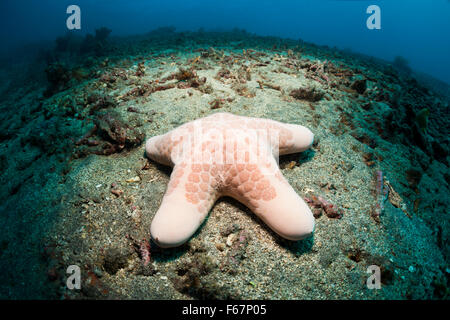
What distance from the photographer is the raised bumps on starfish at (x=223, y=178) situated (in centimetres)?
241

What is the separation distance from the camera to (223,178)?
8.91 feet

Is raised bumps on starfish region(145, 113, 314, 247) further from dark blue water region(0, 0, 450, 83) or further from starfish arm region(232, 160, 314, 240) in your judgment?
dark blue water region(0, 0, 450, 83)

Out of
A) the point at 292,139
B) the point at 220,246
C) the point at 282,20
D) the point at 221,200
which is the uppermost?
the point at 282,20

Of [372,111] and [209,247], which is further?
[372,111]

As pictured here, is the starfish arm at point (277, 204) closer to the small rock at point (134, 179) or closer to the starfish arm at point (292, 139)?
the starfish arm at point (292, 139)

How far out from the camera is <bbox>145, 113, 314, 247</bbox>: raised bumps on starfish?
7.91ft

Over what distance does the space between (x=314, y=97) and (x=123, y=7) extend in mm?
149428

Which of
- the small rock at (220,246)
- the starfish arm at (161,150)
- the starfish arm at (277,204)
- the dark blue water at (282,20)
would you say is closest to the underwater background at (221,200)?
the small rock at (220,246)

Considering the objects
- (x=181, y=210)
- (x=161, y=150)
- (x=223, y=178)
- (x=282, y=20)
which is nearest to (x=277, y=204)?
(x=223, y=178)

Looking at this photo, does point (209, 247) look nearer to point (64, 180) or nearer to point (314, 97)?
point (64, 180)

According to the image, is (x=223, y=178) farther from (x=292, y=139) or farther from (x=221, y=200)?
(x=292, y=139)

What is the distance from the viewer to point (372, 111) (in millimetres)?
5453

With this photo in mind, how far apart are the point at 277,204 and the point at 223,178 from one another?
0.76 meters
